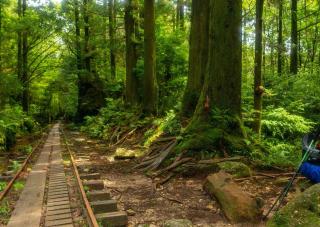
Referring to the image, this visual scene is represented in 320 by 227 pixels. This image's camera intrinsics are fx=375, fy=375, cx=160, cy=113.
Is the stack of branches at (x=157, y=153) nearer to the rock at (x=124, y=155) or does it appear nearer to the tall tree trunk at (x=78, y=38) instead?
the rock at (x=124, y=155)

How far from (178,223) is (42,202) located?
336 centimetres

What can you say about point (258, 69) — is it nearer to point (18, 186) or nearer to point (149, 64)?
Result: point (149, 64)

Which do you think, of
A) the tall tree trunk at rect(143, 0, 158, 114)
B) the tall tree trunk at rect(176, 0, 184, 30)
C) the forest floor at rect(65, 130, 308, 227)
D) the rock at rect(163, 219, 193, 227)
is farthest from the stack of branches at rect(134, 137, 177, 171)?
the tall tree trunk at rect(176, 0, 184, 30)

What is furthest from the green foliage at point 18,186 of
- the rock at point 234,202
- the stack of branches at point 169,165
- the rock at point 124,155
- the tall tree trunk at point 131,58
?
the tall tree trunk at point 131,58

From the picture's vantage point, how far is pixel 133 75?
74.1 feet

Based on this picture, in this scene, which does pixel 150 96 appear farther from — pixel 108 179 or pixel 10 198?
pixel 10 198

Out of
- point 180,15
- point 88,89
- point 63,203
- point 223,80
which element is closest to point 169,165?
Answer: point 223,80

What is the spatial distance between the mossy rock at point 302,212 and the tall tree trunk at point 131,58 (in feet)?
56.6

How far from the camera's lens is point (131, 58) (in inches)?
902

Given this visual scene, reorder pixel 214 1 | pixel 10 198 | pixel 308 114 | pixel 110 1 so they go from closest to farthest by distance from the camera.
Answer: pixel 10 198 < pixel 214 1 < pixel 308 114 < pixel 110 1

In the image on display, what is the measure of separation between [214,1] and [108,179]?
5.87 metres

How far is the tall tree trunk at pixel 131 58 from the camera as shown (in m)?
22.2

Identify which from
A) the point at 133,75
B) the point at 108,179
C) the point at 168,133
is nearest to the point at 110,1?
the point at 133,75

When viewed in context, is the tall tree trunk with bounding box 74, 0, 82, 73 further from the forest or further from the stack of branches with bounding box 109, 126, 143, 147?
the stack of branches with bounding box 109, 126, 143, 147
